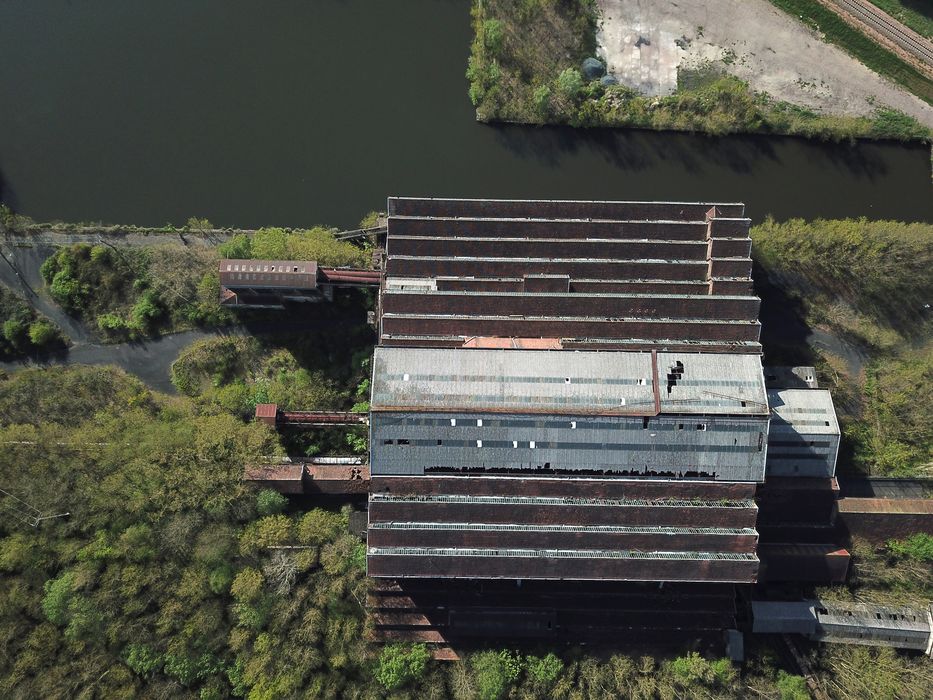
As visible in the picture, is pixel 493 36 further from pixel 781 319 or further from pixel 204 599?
pixel 204 599

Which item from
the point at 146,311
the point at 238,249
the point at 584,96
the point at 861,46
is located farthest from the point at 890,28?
the point at 146,311

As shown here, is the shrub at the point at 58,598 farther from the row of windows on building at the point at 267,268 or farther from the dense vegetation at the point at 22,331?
the row of windows on building at the point at 267,268

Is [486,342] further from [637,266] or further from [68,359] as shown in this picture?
[68,359]

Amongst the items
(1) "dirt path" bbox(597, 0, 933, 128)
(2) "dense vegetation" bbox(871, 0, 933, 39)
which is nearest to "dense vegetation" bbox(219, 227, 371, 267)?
(1) "dirt path" bbox(597, 0, 933, 128)

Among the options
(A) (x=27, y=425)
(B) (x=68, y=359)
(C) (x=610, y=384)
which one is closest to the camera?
(C) (x=610, y=384)

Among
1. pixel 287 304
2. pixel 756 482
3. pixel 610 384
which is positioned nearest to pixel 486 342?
pixel 610 384

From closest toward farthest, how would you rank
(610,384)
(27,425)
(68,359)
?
(610,384)
(27,425)
(68,359)

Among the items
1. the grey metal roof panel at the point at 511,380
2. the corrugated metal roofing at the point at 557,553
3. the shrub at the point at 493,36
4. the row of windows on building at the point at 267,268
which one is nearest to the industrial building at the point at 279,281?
the row of windows on building at the point at 267,268
